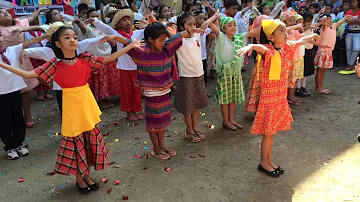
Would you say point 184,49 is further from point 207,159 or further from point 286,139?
point 286,139

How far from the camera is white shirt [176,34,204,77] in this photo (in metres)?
3.92

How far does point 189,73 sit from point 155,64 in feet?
2.12

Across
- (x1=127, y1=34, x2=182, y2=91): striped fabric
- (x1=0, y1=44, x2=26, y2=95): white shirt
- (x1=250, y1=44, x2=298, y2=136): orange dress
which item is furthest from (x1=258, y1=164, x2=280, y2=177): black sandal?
(x1=0, y1=44, x2=26, y2=95): white shirt

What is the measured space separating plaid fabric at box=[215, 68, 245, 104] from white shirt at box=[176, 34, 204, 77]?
0.47 m

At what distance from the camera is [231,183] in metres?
3.23

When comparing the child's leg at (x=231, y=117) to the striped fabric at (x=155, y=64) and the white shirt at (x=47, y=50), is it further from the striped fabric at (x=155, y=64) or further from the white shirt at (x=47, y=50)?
the white shirt at (x=47, y=50)

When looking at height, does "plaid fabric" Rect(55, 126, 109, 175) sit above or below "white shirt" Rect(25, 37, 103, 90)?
below

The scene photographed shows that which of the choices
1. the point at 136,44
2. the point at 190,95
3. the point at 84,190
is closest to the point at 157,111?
the point at 190,95

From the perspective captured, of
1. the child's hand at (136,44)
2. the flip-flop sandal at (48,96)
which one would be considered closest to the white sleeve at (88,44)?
the child's hand at (136,44)

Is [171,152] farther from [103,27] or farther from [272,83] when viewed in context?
[103,27]

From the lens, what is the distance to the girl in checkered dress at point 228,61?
4219 millimetres

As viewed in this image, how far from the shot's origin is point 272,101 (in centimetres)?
320

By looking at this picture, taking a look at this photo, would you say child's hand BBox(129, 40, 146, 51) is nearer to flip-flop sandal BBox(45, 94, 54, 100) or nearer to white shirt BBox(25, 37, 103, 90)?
white shirt BBox(25, 37, 103, 90)

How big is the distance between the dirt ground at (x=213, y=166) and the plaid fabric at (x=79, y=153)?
0.31 m
